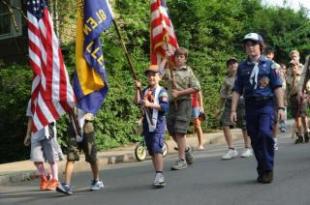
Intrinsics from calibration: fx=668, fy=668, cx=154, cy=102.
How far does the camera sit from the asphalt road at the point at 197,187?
779cm

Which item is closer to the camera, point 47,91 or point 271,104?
point 271,104

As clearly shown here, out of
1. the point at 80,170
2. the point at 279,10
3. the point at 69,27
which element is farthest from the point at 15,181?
the point at 279,10

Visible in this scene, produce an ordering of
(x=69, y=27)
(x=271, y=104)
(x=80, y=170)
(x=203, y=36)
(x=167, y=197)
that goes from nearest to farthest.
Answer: (x=167, y=197), (x=271, y=104), (x=80, y=170), (x=69, y=27), (x=203, y=36)

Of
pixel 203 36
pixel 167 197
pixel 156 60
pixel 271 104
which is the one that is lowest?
pixel 167 197

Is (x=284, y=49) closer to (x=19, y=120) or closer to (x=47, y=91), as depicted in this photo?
(x=19, y=120)

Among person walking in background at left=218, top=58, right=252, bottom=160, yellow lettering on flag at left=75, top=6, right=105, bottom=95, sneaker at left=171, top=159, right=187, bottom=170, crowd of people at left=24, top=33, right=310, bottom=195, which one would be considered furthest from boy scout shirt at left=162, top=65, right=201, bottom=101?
yellow lettering on flag at left=75, top=6, right=105, bottom=95

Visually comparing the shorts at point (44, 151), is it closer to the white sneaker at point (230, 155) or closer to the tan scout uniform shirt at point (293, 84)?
the white sneaker at point (230, 155)

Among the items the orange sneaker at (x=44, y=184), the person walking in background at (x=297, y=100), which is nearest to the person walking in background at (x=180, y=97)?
the orange sneaker at (x=44, y=184)

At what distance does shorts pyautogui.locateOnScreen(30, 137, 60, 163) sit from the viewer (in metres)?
9.50

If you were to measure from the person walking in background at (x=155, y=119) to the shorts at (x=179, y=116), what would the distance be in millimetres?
1343

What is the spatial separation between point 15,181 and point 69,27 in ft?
25.9

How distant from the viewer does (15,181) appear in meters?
11.2

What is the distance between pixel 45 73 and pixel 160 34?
2772 mm

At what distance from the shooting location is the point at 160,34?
37.8 ft
